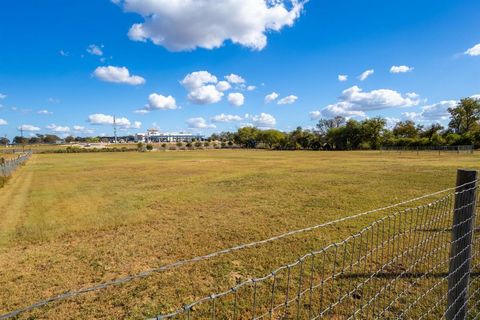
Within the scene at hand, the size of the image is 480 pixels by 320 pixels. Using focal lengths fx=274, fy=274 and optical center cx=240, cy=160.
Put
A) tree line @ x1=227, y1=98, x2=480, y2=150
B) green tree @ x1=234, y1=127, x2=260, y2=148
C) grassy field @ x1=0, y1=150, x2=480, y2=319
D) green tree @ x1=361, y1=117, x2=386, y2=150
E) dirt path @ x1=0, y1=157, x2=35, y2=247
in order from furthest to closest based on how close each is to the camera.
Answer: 1. green tree @ x1=234, y1=127, x2=260, y2=148
2. green tree @ x1=361, y1=117, x2=386, y2=150
3. tree line @ x1=227, y1=98, x2=480, y2=150
4. dirt path @ x1=0, y1=157, x2=35, y2=247
5. grassy field @ x1=0, y1=150, x2=480, y2=319

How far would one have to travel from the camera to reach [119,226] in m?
8.42

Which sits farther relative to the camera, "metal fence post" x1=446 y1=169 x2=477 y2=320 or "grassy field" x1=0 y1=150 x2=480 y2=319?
"grassy field" x1=0 y1=150 x2=480 y2=319

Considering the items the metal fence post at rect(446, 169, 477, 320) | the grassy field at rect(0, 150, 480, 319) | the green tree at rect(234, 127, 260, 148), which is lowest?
the grassy field at rect(0, 150, 480, 319)

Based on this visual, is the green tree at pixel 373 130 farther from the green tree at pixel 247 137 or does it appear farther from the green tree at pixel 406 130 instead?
the green tree at pixel 247 137

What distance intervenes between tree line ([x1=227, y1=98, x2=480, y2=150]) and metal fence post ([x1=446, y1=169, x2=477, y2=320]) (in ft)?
244

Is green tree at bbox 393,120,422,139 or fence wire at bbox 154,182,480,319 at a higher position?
green tree at bbox 393,120,422,139

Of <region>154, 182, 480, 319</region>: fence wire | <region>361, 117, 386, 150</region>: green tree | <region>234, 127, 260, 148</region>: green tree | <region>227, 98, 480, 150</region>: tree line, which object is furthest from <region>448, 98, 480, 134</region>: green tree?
<region>154, 182, 480, 319</region>: fence wire

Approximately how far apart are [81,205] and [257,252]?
8.86 metres

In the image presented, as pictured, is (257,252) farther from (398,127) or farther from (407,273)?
(398,127)

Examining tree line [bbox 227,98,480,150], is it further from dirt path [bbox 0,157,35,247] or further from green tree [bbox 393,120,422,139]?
dirt path [bbox 0,157,35,247]

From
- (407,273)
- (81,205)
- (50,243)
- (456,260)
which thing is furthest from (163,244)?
(81,205)

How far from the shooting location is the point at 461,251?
10.1 feet

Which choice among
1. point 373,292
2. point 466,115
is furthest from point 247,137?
point 373,292

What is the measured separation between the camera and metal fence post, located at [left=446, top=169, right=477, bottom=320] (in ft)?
10.0
